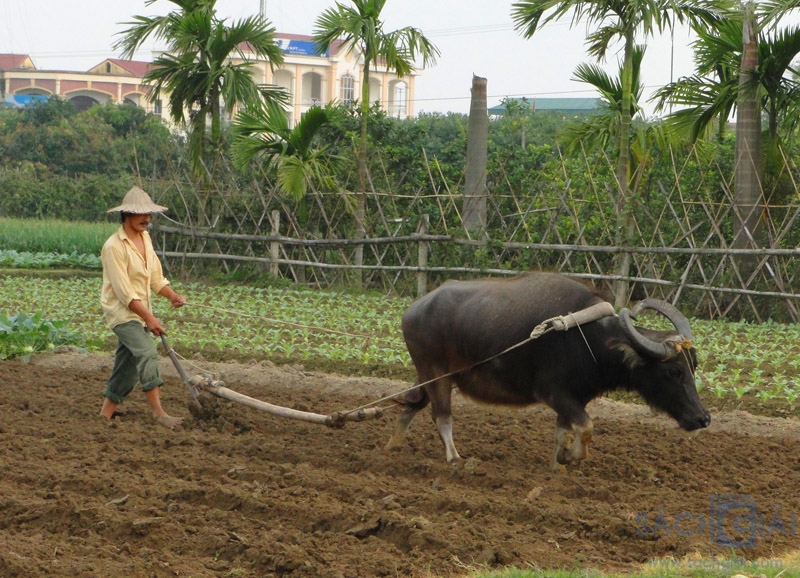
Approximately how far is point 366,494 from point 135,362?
2.84 m

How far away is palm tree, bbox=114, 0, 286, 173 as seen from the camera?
63.9 ft

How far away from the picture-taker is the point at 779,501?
5.75m

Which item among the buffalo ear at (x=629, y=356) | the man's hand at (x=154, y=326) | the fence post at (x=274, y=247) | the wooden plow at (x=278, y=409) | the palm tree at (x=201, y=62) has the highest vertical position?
the palm tree at (x=201, y=62)

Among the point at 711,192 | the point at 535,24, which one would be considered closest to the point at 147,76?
the point at 535,24

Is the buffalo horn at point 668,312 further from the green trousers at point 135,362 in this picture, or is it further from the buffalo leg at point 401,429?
the green trousers at point 135,362

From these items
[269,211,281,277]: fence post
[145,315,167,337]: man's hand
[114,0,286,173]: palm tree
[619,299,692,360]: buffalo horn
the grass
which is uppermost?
[114,0,286,173]: palm tree

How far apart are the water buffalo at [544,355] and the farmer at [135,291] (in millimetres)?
1947

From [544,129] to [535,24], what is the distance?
27.0m

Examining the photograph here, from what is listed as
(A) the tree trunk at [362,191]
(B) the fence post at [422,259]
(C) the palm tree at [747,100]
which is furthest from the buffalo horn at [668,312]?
(A) the tree trunk at [362,191]

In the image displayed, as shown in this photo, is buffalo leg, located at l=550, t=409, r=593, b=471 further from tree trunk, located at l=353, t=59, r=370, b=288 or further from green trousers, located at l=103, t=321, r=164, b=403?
tree trunk, located at l=353, t=59, r=370, b=288

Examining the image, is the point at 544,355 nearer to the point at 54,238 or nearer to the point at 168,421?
the point at 168,421

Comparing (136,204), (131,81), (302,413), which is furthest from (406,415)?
(131,81)

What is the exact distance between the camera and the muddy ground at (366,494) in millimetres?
4727

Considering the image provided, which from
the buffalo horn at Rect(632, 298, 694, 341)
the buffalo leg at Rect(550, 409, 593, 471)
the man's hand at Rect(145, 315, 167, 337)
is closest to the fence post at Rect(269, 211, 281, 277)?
the man's hand at Rect(145, 315, 167, 337)
